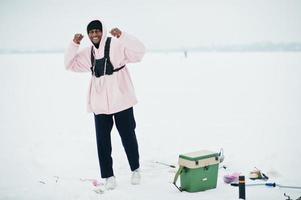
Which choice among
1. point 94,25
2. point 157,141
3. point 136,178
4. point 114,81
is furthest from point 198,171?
point 157,141

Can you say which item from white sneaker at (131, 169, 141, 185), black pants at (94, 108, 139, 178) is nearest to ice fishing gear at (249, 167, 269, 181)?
white sneaker at (131, 169, 141, 185)

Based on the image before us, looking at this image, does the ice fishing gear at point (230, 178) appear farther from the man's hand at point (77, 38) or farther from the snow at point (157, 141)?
the man's hand at point (77, 38)

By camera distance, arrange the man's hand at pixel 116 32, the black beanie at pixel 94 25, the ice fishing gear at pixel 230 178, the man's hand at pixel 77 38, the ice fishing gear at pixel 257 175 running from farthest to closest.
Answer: the ice fishing gear at pixel 257 175 → the ice fishing gear at pixel 230 178 → the man's hand at pixel 77 38 → the black beanie at pixel 94 25 → the man's hand at pixel 116 32

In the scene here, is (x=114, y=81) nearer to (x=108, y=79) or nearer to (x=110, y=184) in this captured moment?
(x=108, y=79)

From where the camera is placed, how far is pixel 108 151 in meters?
4.84

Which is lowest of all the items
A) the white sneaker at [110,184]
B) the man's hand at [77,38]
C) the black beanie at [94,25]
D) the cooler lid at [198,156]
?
the white sneaker at [110,184]

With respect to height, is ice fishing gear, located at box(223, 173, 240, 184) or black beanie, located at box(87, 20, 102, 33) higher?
black beanie, located at box(87, 20, 102, 33)

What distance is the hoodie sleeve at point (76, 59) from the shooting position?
4.73 meters

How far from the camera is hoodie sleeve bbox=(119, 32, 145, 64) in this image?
4.49m

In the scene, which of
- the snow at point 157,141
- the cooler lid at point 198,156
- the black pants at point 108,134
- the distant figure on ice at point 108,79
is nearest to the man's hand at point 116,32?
the distant figure on ice at point 108,79

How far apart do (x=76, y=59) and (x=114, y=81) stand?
0.64 meters

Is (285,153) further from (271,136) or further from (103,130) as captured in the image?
(103,130)

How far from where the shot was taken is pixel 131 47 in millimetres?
4516

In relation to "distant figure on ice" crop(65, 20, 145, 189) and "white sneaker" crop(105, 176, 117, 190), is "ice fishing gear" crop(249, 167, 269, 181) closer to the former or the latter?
"distant figure on ice" crop(65, 20, 145, 189)
